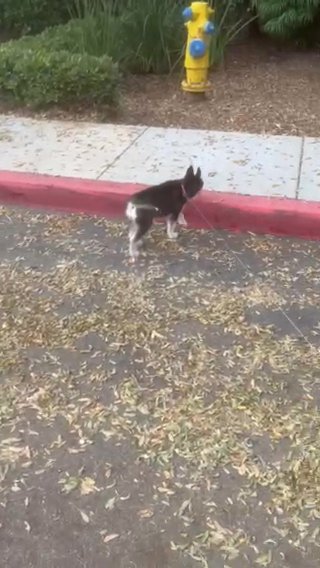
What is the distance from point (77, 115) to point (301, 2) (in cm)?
306

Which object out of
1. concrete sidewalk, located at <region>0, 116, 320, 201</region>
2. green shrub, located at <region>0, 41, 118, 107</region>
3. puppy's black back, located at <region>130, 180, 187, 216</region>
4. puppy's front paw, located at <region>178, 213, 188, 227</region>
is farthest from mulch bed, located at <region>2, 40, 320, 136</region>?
puppy's black back, located at <region>130, 180, 187, 216</region>

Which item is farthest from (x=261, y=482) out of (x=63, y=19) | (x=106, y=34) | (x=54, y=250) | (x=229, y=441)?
(x=63, y=19)

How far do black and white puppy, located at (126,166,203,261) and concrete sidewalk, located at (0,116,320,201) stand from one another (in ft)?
2.22

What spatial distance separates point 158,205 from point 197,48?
10.3ft

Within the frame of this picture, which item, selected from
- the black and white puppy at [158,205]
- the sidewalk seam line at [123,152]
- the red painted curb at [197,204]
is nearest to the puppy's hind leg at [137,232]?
the black and white puppy at [158,205]

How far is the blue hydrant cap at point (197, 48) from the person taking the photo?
751 cm

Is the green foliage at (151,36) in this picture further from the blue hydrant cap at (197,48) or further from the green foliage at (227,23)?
the blue hydrant cap at (197,48)

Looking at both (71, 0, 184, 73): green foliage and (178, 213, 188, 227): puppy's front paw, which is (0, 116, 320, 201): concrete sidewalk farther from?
(71, 0, 184, 73): green foliage

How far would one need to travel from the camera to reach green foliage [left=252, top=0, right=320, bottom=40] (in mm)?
8742

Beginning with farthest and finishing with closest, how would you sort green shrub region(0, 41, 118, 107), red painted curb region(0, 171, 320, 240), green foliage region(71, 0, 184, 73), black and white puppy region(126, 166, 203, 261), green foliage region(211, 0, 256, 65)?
1. green foliage region(211, 0, 256, 65)
2. green foliage region(71, 0, 184, 73)
3. green shrub region(0, 41, 118, 107)
4. red painted curb region(0, 171, 320, 240)
5. black and white puppy region(126, 166, 203, 261)

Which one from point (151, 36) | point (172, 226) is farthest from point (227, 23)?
point (172, 226)

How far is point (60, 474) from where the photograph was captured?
326 cm

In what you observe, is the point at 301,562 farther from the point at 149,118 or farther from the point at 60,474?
the point at 149,118

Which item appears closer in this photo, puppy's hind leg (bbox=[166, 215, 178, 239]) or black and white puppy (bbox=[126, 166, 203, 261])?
black and white puppy (bbox=[126, 166, 203, 261])
